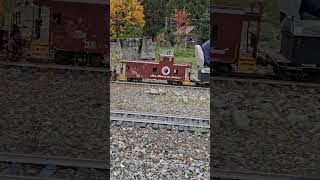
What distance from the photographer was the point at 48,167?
11.5 ft

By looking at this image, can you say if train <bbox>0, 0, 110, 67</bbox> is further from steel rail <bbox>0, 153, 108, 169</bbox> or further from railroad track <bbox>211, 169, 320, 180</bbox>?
railroad track <bbox>211, 169, 320, 180</bbox>

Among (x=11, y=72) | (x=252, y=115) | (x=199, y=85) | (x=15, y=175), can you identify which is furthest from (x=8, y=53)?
(x=199, y=85)

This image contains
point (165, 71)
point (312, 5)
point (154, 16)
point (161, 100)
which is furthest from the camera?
point (154, 16)

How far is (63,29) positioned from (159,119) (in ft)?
5.69

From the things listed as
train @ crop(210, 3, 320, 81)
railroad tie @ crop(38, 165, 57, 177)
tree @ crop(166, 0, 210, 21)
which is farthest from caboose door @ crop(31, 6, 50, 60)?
tree @ crop(166, 0, 210, 21)

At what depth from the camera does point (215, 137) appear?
3887mm

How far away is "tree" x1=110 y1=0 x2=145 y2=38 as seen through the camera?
7.11 m

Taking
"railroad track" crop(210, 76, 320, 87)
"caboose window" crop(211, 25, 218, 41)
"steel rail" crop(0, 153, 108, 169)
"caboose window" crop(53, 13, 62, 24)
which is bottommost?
"steel rail" crop(0, 153, 108, 169)

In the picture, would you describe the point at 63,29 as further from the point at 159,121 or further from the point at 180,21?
the point at 180,21

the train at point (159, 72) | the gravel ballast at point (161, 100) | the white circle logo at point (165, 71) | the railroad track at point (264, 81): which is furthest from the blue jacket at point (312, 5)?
the white circle logo at point (165, 71)

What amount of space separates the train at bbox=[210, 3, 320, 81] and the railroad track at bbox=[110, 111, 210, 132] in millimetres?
1244

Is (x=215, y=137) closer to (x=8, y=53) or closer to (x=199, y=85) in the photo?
(x=8, y=53)

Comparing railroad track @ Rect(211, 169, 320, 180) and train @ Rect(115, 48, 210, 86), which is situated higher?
train @ Rect(115, 48, 210, 86)

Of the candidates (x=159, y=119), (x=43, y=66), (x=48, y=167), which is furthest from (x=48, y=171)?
(x=159, y=119)
